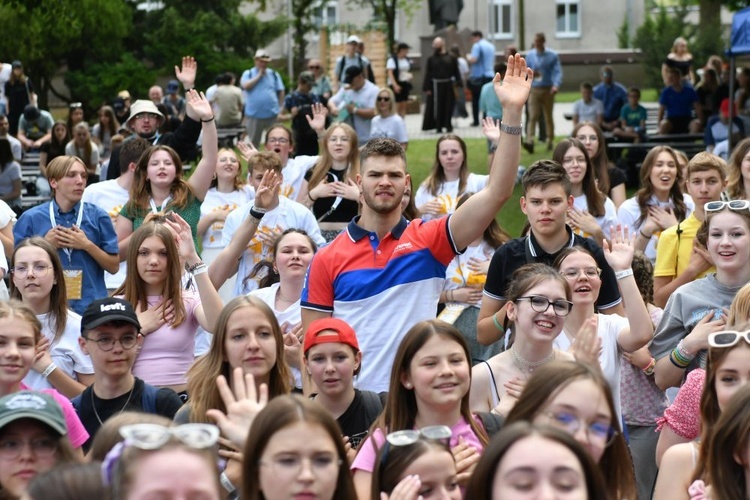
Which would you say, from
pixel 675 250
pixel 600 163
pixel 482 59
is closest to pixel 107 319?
pixel 675 250

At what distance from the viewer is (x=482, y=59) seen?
30891 mm

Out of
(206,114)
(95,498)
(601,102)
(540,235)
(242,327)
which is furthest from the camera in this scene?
(601,102)

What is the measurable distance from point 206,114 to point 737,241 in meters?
4.72

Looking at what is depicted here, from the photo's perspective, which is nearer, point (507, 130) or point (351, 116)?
point (507, 130)

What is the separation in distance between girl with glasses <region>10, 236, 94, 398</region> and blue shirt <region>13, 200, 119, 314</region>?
4.00 ft

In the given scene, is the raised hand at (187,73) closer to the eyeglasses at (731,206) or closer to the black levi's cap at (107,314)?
the black levi's cap at (107,314)

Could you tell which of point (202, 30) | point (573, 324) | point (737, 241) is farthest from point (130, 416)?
point (202, 30)

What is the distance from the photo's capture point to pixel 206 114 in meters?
10.2

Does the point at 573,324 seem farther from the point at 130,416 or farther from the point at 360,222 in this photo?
the point at 130,416

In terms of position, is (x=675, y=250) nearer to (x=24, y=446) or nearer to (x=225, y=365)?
(x=225, y=365)

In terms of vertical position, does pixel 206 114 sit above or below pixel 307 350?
above

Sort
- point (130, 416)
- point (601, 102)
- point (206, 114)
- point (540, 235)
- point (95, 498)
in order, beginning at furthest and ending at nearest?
point (601, 102), point (206, 114), point (540, 235), point (130, 416), point (95, 498)

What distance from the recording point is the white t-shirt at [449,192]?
36.0 ft

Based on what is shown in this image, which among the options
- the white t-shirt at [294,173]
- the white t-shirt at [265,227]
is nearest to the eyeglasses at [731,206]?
the white t-shirt at [265,227]
